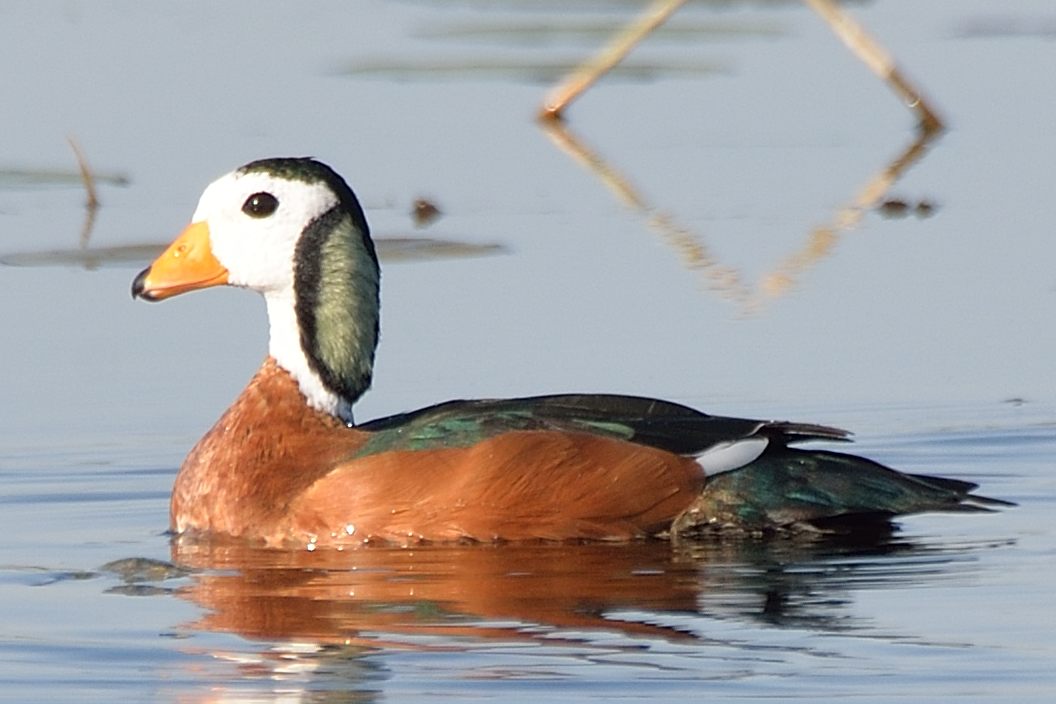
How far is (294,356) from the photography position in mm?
12516

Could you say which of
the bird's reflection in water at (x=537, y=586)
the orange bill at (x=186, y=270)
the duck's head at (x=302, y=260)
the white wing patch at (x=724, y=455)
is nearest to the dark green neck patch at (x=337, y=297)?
the duck's head at (x=302, y=260)

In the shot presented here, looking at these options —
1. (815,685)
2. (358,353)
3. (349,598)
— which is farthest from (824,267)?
(815,685)

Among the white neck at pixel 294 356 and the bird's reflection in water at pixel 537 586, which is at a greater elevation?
the white neck at pixel 294 356

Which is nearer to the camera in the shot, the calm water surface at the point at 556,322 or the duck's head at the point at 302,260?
the calm water surface at the point at 556,322

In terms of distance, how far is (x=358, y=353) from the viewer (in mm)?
12445

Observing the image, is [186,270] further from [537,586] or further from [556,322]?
[556,322]

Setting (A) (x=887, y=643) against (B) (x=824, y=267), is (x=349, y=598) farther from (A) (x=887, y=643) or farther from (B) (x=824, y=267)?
(B) (x=824, y=267)

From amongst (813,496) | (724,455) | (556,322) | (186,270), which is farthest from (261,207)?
(556,322)

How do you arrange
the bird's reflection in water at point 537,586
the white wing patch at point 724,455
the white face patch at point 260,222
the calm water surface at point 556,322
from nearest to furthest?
the calm water surface at point 556,322
the bird's reflection in water at point 537,586
the white wing patch at point 724,455
the white face patch at point 260,222

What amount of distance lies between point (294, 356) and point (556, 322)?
2.94 m

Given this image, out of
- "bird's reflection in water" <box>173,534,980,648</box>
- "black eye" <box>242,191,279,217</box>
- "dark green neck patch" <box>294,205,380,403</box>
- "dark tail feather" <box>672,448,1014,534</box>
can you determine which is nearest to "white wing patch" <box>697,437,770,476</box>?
"dark tail feather" <box>672,448,1014,534</box>

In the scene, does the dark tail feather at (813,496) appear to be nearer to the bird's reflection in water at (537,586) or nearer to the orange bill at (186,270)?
the bird's reflection in water at (537,586)

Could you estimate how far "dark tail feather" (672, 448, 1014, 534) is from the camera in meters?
11.8

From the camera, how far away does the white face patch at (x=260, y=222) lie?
1238cm
